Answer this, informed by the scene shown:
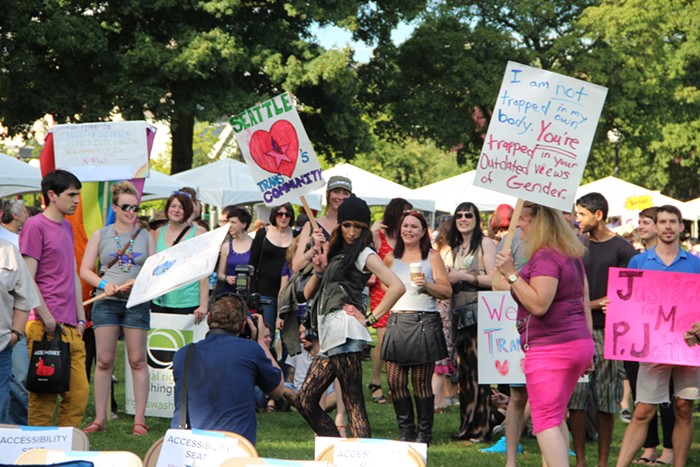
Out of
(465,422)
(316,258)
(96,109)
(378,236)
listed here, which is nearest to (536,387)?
(316,258)

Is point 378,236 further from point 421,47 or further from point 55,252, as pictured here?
point 421,47

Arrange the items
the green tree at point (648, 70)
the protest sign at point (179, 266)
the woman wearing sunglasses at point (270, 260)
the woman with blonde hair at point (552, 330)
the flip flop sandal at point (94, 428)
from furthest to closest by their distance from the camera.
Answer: the green tree at point (648, 70), the woman wearing sunglasses at point (270, 260), the flip flop sandal at point (94, 428), the woman with blonde hair at point (552, 330), the protest sign at point (179, 266)

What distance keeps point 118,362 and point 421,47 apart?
24.5 m

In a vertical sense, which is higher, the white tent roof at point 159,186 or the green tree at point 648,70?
the green tree at point 648,70

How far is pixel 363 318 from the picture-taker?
740 cm

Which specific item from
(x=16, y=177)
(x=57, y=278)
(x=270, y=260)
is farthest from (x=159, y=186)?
(x=57, y=278)

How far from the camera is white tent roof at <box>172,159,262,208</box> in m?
20.4

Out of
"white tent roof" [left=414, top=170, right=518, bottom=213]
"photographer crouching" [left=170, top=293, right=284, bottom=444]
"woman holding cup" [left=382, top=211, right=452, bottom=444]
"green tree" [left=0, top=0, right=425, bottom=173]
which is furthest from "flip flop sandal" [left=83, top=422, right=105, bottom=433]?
"green tree" [left=0, top=0, right=425, bottom=173]

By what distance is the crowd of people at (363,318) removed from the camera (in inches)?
244

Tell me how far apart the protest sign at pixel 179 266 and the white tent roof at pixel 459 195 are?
1675cm

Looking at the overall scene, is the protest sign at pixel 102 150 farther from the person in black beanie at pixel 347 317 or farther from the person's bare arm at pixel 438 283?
the person in black beanie at pixel 347 317

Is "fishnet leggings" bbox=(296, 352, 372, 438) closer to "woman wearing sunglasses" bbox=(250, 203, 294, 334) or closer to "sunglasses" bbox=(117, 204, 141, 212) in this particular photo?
"sunglasses" bbox=(117, 204, 141, 212)

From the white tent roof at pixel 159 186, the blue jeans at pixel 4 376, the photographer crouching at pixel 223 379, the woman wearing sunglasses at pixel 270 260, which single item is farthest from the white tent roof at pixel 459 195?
the photographer crouching at pixel 223 379

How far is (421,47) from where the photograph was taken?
3666 centimetres
